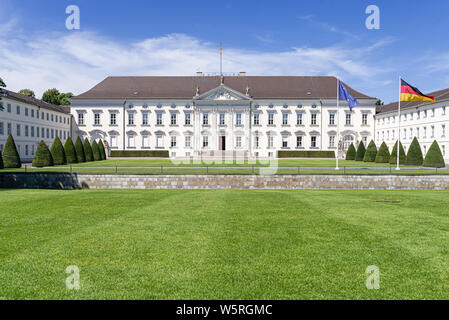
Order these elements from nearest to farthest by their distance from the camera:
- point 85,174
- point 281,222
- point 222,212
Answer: point 281,222 → point 222,212 → point 85,174

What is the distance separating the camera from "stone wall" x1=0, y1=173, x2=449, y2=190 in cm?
2358

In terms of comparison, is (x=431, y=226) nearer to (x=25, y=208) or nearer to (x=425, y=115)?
(x=25, y=208)

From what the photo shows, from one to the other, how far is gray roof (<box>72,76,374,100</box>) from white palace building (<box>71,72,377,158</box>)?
11.6 inches

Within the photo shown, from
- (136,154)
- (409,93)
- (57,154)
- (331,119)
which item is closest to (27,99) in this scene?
(136,154)

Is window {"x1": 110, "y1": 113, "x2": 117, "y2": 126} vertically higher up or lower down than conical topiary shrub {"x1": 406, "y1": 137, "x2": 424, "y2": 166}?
higher up

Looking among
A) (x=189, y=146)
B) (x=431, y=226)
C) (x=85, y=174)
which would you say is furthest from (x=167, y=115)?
(x=431, y=226)

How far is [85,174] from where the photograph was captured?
23.8 meters

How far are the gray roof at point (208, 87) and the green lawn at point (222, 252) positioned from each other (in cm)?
5150

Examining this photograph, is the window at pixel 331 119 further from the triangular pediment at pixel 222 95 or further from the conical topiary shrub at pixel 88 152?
the conical topiary shrub at pixel 88 152

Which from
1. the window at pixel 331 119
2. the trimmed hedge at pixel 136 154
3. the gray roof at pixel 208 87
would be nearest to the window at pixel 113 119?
the gray roof at pixel 208 87

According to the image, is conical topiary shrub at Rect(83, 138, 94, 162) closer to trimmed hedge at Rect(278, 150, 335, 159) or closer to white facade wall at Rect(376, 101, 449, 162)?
trimmed hedge at Rect(278, 150, 335, 159)

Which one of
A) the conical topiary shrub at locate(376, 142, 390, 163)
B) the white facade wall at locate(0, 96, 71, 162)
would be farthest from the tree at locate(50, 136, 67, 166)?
the conical topiary shrub at locate(376, 142, 390, 163)

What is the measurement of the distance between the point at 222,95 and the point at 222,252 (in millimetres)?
55511
